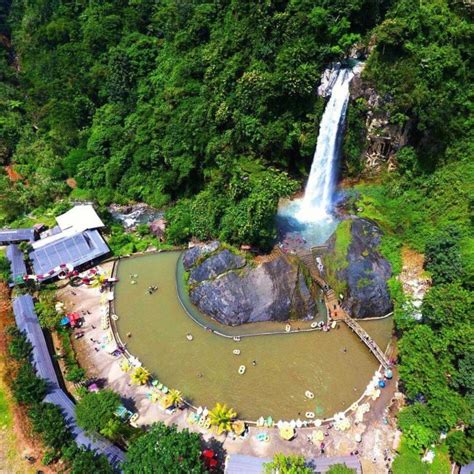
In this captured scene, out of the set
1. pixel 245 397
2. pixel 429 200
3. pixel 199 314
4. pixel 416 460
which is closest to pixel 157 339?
pixel 199 314

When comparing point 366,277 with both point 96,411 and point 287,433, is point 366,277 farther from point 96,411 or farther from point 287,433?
point 96,411

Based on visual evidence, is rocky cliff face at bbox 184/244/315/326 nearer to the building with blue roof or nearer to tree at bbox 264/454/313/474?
the building with blue roof

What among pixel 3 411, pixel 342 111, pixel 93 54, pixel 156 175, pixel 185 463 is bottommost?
pixel 3 411

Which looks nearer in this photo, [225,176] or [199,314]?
[199,314]

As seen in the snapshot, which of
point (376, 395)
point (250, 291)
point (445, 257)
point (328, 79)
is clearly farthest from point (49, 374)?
point (328, 79)

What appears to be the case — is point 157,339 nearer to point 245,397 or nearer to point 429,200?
point 245,397

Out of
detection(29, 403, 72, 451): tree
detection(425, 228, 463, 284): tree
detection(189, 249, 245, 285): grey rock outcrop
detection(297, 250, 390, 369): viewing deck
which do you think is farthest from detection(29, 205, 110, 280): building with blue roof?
detection(425, 228, 463, 284): tree
